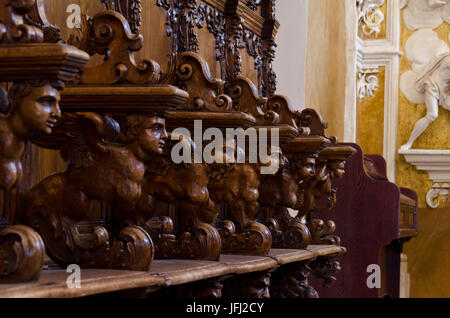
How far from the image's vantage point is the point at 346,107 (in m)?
7.92

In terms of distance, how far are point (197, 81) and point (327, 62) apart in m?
4.51

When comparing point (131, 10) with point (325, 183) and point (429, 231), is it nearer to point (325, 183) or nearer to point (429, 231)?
point (325, 183)

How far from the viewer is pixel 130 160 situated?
7.64ft

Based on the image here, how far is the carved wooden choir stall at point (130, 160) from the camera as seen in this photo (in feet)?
6.04

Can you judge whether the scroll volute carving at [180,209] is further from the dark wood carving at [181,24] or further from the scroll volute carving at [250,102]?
the dark wood carving at [181,24]

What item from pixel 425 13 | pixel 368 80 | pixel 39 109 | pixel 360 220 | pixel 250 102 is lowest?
pixel 360 220

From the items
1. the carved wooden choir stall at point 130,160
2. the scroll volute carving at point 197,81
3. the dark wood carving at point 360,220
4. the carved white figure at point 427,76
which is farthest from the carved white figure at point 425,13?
the scroll volute carving at point 197,81

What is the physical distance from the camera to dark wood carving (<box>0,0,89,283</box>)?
1.81 m

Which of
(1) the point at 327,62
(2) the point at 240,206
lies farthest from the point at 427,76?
(2) the point at 240,206

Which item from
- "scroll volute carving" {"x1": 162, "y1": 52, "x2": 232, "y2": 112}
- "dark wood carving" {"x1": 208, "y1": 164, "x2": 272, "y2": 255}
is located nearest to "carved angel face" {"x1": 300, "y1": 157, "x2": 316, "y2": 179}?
"dark wood carving" {"x1": 208, "y1": 164, "x2": 272, "y2": 255}

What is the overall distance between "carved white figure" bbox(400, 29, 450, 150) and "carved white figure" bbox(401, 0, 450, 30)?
9cm

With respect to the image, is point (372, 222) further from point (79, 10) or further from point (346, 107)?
point (79, 10)

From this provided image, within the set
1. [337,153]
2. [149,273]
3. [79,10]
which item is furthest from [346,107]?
[149,273]
